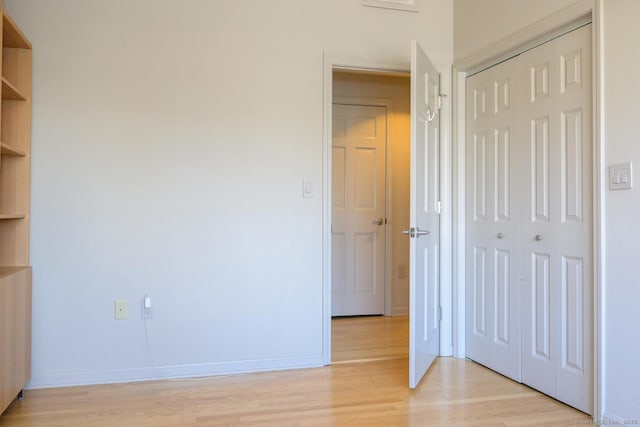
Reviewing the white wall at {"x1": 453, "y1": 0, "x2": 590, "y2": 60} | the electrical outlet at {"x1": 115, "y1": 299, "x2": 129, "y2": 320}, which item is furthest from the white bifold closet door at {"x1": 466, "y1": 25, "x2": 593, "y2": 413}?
the electrical outlet at {"x1": 115, "y1": 299, "x2": 129, "y2": 320}

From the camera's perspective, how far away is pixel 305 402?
2379 millimetres

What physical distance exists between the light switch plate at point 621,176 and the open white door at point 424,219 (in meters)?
0.91

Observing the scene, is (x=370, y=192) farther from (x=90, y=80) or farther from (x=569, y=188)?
(x=90, y=80)

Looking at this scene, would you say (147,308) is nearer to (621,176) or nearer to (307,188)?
(307,188)

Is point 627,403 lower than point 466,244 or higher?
lower

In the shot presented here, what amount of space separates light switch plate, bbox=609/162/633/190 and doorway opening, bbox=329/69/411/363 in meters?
2.50

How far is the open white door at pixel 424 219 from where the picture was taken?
252 centimetres

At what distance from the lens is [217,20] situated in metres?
2.77

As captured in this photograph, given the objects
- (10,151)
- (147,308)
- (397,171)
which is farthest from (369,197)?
(10,151)

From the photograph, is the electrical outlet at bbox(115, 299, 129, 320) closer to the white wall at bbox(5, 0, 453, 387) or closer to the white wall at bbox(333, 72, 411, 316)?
the white wall at bbox(5, 0, 453, 387)

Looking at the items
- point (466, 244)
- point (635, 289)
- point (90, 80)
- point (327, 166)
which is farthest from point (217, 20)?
point (635, 289)

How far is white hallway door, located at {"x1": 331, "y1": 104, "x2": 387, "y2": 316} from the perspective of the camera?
435cm

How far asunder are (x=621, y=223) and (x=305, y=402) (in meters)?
1.71

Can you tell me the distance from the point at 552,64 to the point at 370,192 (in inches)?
87.9
